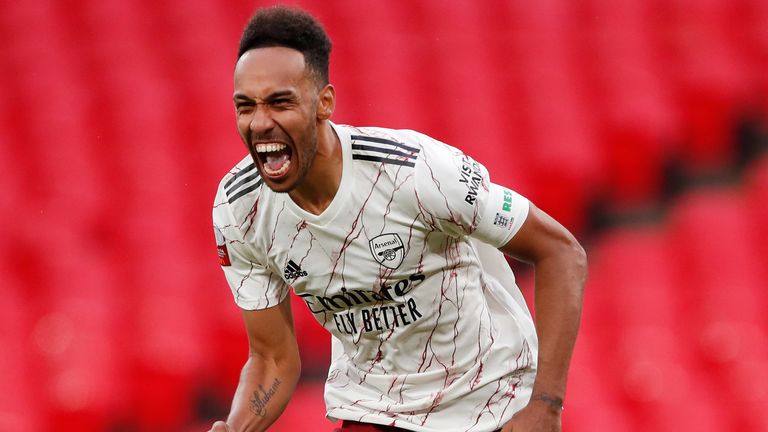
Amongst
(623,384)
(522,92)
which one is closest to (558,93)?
(522,92)

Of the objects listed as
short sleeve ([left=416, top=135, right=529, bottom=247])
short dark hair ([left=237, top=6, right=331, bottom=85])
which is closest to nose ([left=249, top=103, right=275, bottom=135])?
short dark hair ([left=237, top=6, right=331, bottom=85])

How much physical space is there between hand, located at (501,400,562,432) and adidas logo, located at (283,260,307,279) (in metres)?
0.53

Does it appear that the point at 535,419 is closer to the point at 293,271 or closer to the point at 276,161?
the point at 293,271

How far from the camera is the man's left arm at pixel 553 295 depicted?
2223 mm

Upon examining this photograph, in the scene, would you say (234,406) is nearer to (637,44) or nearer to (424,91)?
(424,91)

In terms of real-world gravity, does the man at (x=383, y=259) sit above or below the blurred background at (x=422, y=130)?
above

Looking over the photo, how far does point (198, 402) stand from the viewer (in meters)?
4.67

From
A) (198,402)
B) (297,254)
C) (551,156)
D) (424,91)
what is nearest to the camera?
(297,254)

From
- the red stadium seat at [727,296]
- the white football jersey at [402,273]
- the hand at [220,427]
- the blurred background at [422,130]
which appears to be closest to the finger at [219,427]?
the hand at [220,427]

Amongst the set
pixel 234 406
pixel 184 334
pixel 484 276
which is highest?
pixel 484 276

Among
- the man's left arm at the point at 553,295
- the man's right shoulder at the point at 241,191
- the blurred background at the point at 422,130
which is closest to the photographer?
the man's left arm at the point at 553,295

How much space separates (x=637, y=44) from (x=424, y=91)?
121 cm

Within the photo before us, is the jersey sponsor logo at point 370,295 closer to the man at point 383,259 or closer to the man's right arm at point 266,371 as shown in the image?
the man at point 383,259

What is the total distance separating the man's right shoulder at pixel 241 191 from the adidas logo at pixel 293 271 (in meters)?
0.14
